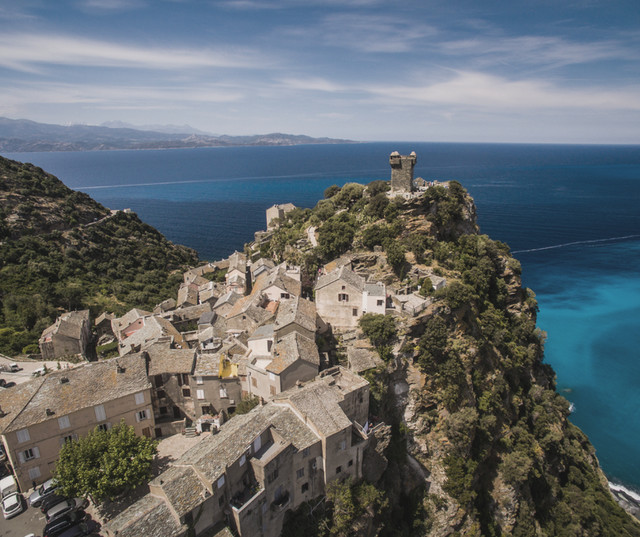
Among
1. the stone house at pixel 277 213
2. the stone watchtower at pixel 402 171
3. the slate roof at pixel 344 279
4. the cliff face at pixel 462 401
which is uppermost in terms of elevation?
the stone watchtower at pixel 402 171

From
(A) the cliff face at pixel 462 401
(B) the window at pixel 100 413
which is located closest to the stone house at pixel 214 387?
(B) the window at pixel 100 413

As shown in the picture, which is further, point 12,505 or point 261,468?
point 12,505

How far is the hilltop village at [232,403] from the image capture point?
2425 cm

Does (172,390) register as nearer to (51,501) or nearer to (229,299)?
(51,501)

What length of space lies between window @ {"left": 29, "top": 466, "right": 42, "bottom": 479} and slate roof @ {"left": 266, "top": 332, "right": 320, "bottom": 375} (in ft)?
55.0

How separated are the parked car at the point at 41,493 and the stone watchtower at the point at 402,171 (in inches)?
2153

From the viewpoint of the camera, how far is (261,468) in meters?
25.1

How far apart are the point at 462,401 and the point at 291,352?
20.5 m

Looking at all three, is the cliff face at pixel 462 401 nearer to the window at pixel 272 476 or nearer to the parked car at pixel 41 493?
the window at pixel 272 476

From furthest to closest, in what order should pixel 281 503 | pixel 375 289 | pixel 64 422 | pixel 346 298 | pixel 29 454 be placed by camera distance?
pixel 346 298, pixel 375 289, pixel 64 422, pixel 29 454, pixel 281 503

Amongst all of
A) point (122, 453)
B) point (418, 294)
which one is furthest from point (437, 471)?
point (122, 453)

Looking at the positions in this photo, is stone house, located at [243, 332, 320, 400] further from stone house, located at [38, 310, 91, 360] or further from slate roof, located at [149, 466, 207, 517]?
stone house, located at [38, 310, 91, 360]

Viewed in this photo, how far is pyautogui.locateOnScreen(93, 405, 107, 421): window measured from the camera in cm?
3020

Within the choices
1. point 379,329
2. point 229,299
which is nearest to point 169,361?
point 379,329
